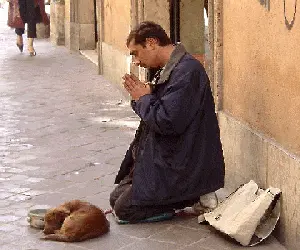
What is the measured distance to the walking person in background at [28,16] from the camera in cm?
1783

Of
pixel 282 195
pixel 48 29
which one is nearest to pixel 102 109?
pixel 282 195

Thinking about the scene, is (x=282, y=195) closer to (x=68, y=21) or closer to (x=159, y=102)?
(x=159, y=102)

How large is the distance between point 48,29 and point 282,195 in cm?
1825

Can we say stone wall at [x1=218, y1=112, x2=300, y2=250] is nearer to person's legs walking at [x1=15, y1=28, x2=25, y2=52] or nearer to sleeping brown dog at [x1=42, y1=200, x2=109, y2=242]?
sleeping brown dog at [x1=42, y1=200, x2=109, y2=242]

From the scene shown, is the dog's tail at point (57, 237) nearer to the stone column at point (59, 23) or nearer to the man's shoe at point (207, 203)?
the man's shoe at point (207, 203)

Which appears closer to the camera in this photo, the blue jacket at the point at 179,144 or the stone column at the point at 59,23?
the blue jacket at the point at 179,144

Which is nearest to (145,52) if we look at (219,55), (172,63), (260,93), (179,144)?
(172,63)

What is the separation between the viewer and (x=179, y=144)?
5.69m

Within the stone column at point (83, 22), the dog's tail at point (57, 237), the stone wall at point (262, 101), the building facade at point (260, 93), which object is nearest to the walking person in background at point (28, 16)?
the stone column at point (83, 22)

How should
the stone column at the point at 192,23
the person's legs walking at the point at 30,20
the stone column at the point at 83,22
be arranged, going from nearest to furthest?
1. the stone column at the point at 192,23
2. the person's legs walking at the point at 30,20
3. the stone column at the point at 83,22

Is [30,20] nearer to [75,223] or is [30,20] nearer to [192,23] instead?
[192,23]

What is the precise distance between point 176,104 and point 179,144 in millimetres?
308

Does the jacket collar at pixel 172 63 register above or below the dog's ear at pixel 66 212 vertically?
above

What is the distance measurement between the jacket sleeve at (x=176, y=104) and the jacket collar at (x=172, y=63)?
1.8 inches
